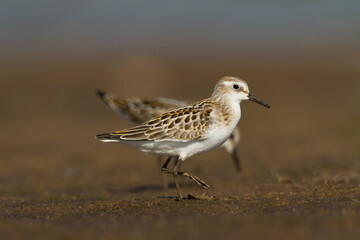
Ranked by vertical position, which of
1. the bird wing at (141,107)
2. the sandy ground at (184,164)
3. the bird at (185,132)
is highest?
the bird at (185,132)

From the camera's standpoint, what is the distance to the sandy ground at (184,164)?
7.51 m

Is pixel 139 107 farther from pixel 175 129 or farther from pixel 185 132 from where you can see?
pixel 185 132

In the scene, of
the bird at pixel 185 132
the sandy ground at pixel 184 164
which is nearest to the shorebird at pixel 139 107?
the sandy ground at pixel 184 164

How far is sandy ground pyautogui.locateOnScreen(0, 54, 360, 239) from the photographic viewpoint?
7.51 m

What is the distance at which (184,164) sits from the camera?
56.5ft

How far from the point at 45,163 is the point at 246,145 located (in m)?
6.87

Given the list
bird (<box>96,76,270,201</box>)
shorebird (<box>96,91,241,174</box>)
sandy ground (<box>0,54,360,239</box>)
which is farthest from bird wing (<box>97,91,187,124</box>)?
bird (<box>96,76,270,201</box>)

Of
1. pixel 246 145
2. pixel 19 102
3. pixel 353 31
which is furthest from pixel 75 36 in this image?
pixel 246 145

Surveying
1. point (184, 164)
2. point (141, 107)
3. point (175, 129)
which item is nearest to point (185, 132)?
point (175, 129)

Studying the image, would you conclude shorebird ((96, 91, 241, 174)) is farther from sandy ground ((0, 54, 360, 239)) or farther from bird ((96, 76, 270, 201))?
bird ((96, 76, 270, 201))

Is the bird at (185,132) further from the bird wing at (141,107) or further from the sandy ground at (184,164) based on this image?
the bird wing at (141,107)

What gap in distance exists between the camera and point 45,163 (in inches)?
716

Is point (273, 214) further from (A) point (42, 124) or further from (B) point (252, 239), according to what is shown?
(A) point (42, 124)

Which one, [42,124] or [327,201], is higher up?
[327,201]
